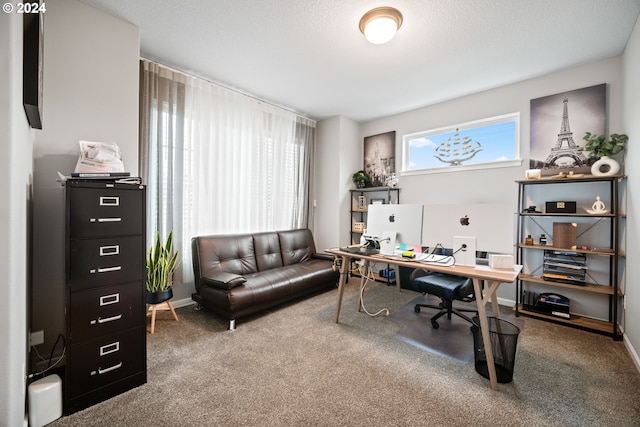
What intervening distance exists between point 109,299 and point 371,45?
3.01 m

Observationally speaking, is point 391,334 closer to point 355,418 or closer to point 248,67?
point 355,418

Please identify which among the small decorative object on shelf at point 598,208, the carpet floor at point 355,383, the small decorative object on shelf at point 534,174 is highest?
the small decorative object on shelf at point 534,174

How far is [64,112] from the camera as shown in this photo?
202cm

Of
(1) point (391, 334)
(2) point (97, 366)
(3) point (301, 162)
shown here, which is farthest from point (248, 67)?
(1) point (391, 334)

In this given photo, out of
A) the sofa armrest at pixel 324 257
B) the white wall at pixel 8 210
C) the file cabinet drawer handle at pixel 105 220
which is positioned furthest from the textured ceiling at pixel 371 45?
the sofa armrest at pixel 324 257

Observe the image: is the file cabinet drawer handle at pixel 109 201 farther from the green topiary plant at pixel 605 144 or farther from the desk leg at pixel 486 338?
the green topiary plant at pixel 605 144

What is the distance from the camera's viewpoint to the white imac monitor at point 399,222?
7.80 ft

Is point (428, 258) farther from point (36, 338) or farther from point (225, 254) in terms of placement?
point (36, 338)

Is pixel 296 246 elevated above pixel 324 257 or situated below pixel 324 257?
above

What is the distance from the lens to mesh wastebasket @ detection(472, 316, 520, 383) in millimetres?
1831

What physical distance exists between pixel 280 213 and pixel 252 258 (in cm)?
95

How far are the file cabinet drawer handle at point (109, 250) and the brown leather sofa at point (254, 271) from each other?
1119mm

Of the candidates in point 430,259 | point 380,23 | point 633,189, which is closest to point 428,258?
point 430,259

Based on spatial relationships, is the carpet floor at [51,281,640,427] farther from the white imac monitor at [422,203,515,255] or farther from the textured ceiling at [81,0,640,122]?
the textured ceiling at [81,0,640,122]
